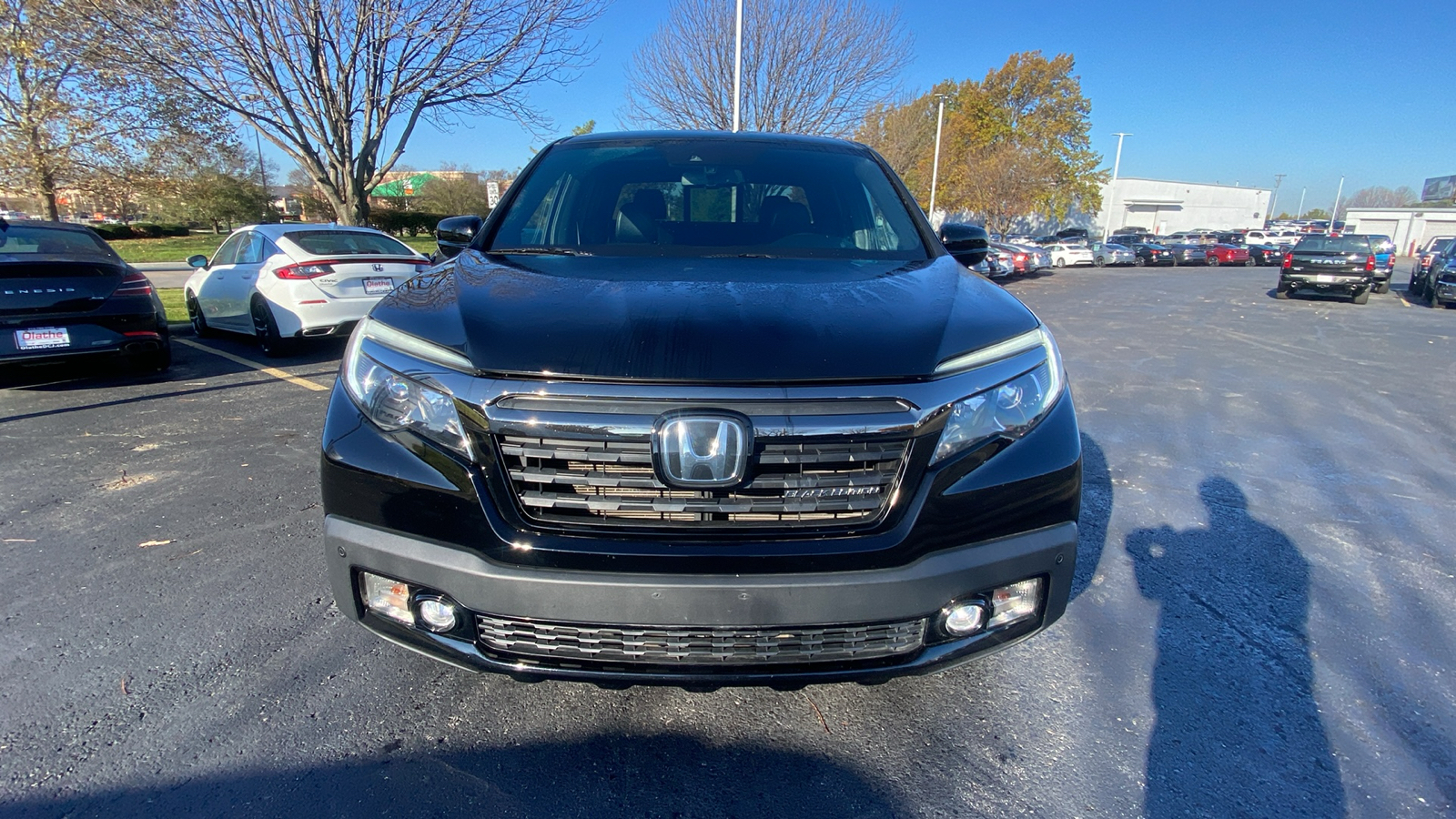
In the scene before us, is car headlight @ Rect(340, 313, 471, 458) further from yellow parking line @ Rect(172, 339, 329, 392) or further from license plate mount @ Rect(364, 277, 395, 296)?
license plate mount @ Rect(364, 277, 395, 296)

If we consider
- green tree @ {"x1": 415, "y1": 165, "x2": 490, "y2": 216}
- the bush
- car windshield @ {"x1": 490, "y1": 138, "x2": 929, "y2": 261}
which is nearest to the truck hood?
car windshield @ {"x1": 490, "y1": 138, "x2": 929, "y2": 261}

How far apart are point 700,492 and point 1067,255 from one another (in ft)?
124

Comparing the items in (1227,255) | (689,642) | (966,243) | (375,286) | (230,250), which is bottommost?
(1227,255)

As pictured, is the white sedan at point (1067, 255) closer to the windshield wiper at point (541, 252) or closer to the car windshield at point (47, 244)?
the car windshield at point (47, 244)

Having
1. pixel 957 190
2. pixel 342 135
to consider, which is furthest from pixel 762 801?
pixel 957 190

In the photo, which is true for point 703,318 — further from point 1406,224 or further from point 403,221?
point 1406,224

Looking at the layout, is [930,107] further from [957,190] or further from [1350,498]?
[1350,498]

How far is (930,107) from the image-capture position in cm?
3747

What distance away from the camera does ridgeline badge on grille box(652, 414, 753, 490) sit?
1.56 m

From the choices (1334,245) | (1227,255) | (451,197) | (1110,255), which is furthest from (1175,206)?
(451,197)

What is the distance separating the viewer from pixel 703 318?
1.75 meters

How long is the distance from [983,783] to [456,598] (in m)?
1.47

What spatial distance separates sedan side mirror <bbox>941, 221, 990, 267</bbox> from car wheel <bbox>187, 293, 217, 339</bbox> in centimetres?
946

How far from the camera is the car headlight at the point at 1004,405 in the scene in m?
1.69
